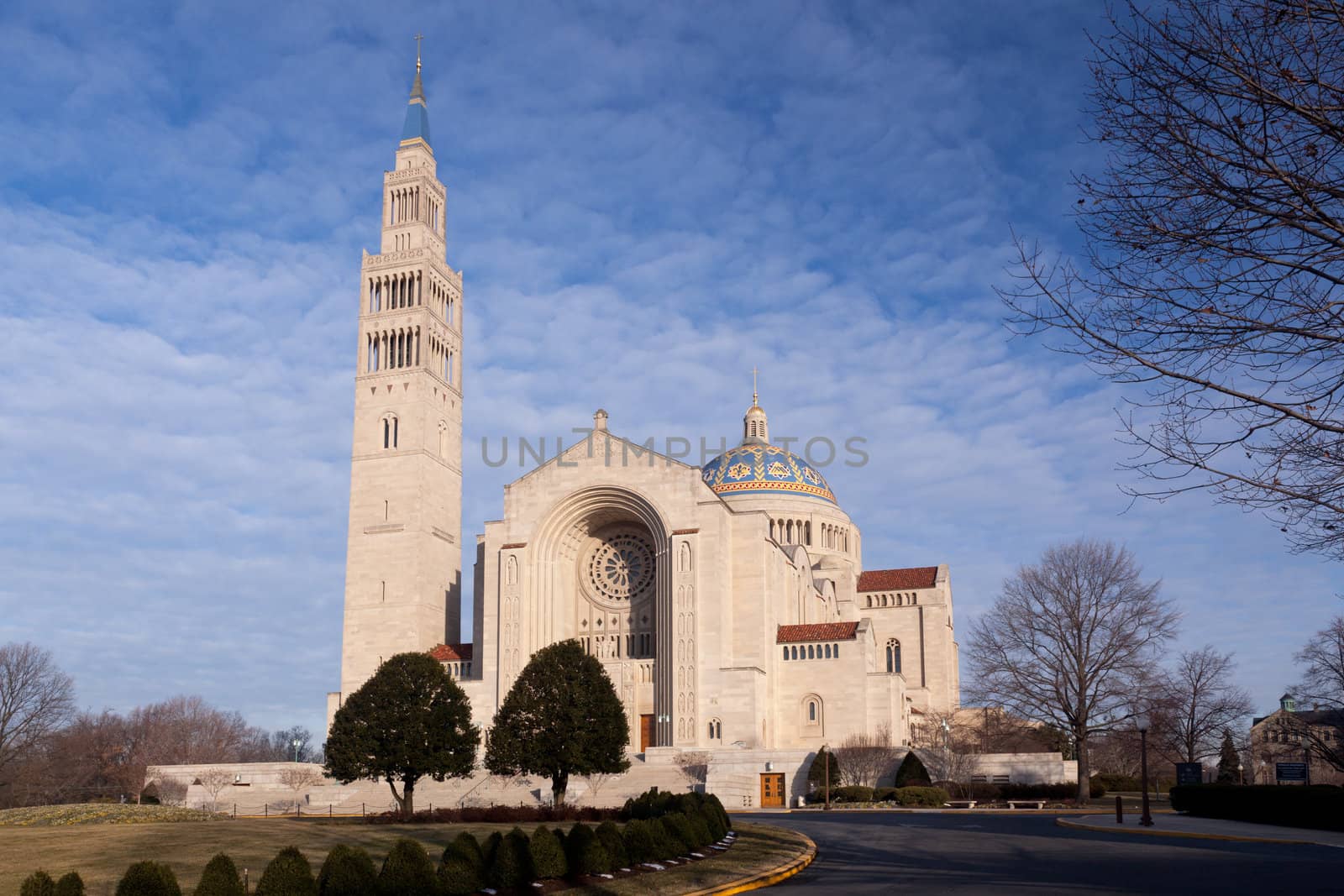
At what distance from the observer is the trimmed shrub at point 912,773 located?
52844 millimetres

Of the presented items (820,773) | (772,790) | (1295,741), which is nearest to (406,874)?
(820,773)

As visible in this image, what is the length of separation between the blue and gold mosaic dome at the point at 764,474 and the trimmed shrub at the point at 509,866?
206 feet

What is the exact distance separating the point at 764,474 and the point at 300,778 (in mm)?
35635

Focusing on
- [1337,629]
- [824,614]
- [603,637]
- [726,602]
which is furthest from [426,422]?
[1337,629]

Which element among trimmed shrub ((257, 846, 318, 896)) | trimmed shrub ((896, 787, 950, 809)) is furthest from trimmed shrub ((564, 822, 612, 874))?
trimmed shrub ((896, 787, 950, 809))

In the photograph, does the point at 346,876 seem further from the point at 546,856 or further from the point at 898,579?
the point at 898,579

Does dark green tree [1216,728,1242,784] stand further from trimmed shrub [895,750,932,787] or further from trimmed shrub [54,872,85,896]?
trimmed shrub [54,872,85,896]

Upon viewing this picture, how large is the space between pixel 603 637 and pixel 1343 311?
5455 cm

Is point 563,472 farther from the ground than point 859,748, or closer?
farther from the ground

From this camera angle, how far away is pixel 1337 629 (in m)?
60.2

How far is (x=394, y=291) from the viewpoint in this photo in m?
71.2

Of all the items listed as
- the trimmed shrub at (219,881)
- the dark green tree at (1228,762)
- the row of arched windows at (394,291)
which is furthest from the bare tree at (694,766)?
the trimmed shrub at (219,881)

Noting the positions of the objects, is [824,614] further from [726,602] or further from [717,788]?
[717,788]

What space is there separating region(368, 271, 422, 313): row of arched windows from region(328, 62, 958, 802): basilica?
112mm
